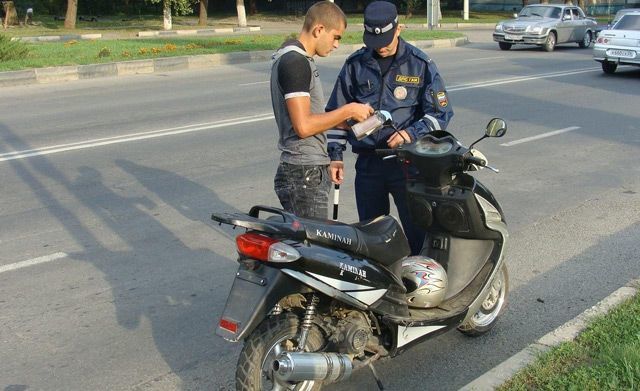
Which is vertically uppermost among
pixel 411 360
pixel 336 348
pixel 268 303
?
pixel 268 303

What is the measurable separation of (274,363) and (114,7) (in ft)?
170

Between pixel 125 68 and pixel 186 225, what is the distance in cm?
1251

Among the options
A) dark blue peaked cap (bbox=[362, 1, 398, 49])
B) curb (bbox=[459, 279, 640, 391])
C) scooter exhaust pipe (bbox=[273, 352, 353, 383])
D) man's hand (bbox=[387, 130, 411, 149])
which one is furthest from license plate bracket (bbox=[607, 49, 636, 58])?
scooter exhaust pipe (bbox=[273, 352, 353, 383])

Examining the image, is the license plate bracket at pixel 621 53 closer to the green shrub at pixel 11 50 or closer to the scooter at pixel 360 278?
the green shrub at pixel 11 50

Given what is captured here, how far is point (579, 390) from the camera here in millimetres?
3490

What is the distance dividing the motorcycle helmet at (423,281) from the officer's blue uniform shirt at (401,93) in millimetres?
775

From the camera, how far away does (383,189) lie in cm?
463

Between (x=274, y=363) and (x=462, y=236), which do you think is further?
(x=462, y=236)

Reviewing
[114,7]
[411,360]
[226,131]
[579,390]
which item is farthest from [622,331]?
[114,7]

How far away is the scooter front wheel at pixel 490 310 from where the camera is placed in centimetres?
443

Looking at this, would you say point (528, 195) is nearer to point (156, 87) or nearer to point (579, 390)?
point (579, 390)

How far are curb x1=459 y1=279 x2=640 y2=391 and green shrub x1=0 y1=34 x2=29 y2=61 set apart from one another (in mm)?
16992

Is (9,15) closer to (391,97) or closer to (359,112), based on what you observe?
(391,97)

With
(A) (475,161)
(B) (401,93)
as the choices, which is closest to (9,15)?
(B) (401,93)
